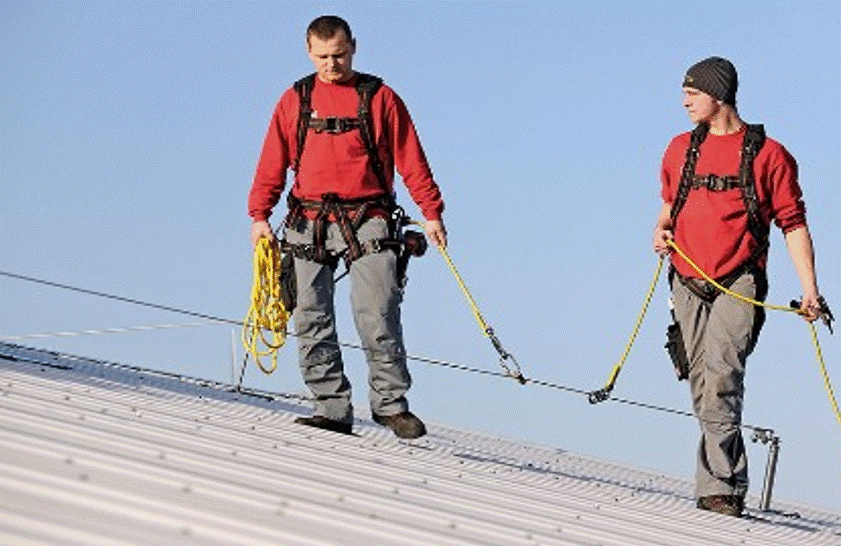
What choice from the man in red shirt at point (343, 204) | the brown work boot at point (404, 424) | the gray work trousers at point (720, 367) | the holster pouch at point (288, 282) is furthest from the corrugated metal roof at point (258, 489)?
the holster pouch at point (288, 282)

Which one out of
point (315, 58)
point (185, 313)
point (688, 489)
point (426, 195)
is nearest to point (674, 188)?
point (426, 195)

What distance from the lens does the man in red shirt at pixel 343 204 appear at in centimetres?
950

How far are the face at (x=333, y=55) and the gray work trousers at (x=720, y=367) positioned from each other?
6.36ft

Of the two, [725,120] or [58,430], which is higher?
[725,120]

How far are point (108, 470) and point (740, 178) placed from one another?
4.40 metres

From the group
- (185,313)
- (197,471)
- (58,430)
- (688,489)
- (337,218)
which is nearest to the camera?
(197,471)

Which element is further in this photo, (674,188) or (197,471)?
(674,188)

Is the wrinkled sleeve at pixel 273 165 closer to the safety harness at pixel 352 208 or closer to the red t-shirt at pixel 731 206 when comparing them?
the safety harness at pixel 352 208

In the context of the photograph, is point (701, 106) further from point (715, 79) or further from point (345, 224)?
point (345, 224)

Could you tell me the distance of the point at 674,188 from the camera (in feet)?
32.2

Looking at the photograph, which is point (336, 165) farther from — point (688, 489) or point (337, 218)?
point (688, 489)

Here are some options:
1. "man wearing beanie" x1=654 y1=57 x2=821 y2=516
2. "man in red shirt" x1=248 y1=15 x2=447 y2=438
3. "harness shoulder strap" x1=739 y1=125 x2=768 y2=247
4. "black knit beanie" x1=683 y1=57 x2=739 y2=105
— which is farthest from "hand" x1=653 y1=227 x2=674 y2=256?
"man in red shirt" x1=248 y1=15 x2=447 y2=438

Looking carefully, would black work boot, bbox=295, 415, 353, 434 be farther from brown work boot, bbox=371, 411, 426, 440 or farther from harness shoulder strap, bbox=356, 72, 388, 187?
harness shoulder strap, bbox=356, 72, 388, 187

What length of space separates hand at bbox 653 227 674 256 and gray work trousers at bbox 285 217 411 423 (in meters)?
1.31
